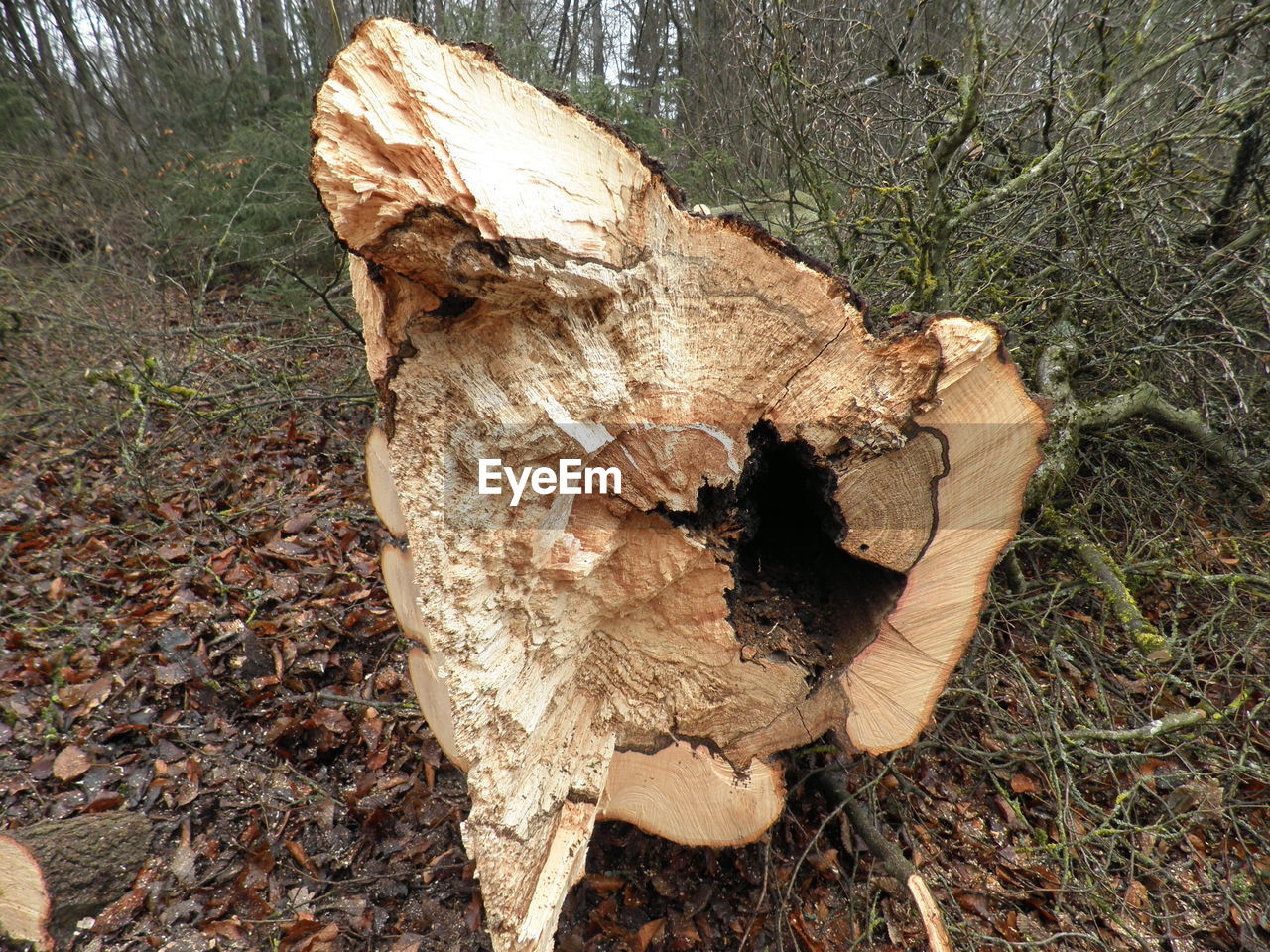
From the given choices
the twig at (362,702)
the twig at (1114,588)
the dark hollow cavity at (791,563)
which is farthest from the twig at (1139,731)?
the twig at (362,702)

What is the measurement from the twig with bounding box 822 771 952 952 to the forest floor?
77 millimetres

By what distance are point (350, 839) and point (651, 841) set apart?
944 millimetres

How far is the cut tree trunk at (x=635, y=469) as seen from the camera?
1.34 meters

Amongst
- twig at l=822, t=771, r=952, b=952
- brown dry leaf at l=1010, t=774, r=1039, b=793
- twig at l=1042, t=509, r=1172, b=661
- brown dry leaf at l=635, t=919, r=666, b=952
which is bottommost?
brown dry leaf at l=1010, t=774, r=1039, b=793

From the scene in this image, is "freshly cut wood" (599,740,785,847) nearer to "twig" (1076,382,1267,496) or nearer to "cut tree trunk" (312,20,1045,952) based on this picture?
"cut tree trunk" (312,20,1045,952)

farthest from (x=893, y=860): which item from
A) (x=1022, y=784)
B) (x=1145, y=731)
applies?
(x=1145, y=731)

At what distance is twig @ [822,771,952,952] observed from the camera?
1.66 m

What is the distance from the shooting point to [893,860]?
1.86 m

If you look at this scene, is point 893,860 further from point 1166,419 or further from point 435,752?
point 1166,419

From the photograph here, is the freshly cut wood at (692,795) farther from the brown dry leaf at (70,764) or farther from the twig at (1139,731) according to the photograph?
the brown dry leaf at (70,764)

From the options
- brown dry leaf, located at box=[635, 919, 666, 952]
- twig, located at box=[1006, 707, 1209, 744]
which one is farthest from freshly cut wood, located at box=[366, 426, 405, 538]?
twig, located at box=[1006, 707, 1209, 744]

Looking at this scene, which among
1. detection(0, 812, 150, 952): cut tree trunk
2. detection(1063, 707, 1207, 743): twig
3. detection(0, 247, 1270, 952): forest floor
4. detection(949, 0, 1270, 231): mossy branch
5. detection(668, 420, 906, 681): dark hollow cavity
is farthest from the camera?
detection(949, 0, 1270, 231): mossy branch

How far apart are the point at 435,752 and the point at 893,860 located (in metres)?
1.53

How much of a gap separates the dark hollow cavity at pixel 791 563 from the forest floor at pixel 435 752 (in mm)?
644
